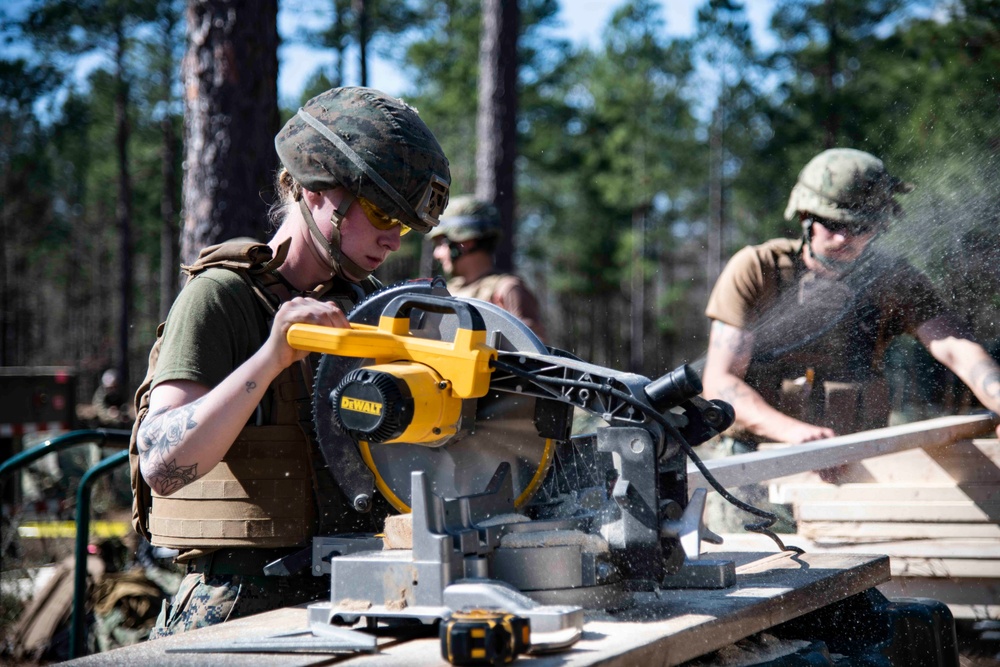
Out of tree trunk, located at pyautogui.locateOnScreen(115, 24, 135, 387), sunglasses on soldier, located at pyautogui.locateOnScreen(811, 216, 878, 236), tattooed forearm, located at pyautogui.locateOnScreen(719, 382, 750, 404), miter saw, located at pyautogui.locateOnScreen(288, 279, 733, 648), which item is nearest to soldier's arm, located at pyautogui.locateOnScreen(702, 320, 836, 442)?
tattooed forearm, located at pyautogui.locateOnScreen(719, 382, 750, 404)

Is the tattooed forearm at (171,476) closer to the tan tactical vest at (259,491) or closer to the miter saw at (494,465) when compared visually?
the tan tactical vest at (259,491)

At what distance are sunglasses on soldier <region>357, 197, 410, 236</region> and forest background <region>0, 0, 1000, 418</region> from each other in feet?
5.07

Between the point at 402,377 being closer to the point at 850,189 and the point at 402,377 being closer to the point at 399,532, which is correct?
the point at 399,532

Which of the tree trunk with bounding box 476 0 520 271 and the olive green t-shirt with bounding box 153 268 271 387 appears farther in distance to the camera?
the tree trunk with bounding box 476 0 520 271

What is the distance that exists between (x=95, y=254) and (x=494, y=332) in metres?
42.9

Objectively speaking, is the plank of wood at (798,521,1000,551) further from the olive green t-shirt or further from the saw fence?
the olive green t-shirt

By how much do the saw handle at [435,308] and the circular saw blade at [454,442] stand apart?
2.0 inches

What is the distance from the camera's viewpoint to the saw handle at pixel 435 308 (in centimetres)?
202

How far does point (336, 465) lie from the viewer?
88.7 inches

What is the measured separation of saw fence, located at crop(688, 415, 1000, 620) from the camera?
12.2 ft

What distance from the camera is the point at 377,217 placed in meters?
2.41

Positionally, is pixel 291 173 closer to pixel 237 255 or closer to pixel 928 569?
pixel 237 255

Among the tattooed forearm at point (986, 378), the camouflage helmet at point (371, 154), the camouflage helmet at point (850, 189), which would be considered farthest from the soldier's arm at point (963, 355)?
the camouflage helmet at point (371, 154)

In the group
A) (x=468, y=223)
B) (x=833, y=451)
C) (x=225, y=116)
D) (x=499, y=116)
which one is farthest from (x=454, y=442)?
(x=499, y=116)
